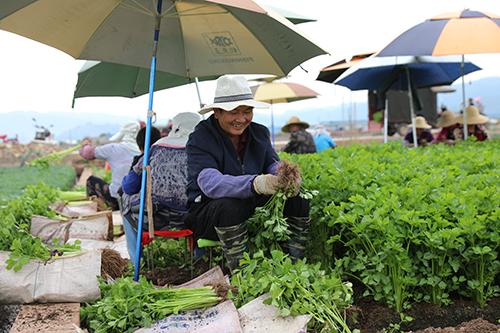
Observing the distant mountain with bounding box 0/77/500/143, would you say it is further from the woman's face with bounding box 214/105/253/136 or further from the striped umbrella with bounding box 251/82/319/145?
the woman's face with bounding box 214/105/253/136

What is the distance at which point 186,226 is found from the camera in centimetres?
433

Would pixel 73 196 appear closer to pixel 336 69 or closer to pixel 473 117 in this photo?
pixel 336 69

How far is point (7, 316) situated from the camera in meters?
3.73

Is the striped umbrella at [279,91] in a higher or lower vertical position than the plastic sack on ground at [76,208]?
higher

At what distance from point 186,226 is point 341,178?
113 cm

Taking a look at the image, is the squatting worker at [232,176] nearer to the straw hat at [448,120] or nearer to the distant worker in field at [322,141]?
the straw hat at [448,120]

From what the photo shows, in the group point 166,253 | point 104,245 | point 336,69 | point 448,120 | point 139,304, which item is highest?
point 336,69

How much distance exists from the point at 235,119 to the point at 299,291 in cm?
139

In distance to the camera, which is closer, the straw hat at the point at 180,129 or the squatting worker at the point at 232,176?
the squatting worker at the point at 232,176

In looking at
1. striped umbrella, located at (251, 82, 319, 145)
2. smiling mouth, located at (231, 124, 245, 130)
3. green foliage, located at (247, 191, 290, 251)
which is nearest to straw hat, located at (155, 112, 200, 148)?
smiling mouth, located at (231, 124, 245, 130)

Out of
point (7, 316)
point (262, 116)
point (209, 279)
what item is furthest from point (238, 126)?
point (262, 116)

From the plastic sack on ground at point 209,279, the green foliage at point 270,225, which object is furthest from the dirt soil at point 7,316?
the green foliage at point 270,225

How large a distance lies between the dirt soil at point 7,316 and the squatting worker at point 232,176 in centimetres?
122

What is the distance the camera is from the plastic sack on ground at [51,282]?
377 cm
